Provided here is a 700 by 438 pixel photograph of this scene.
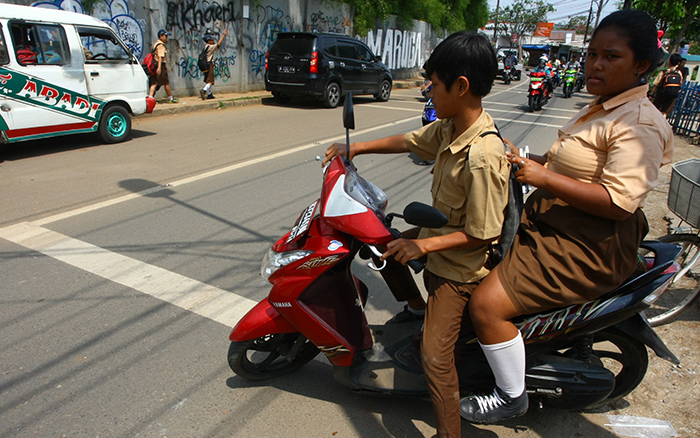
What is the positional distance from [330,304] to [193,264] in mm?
1929

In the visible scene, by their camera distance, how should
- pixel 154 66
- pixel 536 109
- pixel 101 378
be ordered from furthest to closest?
pixel 536 109 < pixel 154 66 < pixel 101 378

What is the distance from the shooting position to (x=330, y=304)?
7.59 ft

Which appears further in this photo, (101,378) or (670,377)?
(670,377)

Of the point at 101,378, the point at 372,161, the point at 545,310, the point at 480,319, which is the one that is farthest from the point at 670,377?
the point at 372,161

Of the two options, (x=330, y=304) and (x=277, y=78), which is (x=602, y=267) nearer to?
(x=330, y=304)

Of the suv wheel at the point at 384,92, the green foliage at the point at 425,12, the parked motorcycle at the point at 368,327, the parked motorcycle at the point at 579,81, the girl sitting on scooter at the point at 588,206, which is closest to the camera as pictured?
the girl sitting on scooter at the point at 588,206

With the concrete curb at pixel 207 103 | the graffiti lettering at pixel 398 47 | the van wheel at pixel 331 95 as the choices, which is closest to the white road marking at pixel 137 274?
the concrete curb at pixel 207 103

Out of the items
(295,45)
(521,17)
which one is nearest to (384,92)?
(295,45)

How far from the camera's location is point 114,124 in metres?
8.07

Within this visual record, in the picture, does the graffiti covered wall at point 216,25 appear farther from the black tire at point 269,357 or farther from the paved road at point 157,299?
the black tire at point 269,357

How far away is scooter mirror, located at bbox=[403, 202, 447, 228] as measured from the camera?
173 centimetres

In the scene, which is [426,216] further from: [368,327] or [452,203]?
[368,327]

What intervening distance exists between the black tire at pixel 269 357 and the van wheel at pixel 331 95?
1100 cm

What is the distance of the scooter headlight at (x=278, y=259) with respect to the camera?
215cm
